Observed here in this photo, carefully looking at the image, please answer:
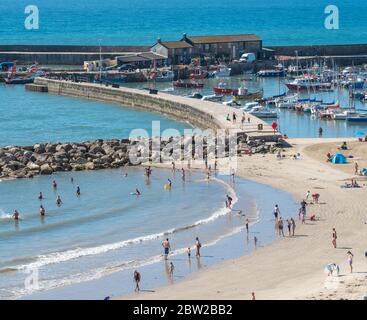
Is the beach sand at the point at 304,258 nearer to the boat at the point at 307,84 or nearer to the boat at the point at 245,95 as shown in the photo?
the boat at the point at 245,95

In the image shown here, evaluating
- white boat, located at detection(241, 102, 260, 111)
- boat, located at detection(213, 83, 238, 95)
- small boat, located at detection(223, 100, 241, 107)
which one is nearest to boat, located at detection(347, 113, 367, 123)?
white boat, located at detection(241, 102, 260, 111)

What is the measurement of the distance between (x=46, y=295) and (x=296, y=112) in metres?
43.8

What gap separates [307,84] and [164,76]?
14.5 meters

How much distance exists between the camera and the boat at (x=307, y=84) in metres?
82.8

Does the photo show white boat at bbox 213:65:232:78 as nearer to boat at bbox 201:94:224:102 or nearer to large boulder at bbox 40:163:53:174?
boat at bbox 201:94:224:102

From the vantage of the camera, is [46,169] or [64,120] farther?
[64,120]

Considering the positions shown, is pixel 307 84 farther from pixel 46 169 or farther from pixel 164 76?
pixel 46 169

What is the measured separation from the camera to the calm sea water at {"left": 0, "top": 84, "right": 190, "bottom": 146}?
63.6 metres

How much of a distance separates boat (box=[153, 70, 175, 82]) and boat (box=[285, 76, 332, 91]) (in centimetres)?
1188

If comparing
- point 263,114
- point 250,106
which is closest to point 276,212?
point 263,114

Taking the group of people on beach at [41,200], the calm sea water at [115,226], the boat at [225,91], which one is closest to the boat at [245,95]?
the boat at [225,91]

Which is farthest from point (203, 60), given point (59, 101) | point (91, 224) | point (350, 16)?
point (350, 16)

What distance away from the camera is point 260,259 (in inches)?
1312

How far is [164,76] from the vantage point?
92.2 meters
